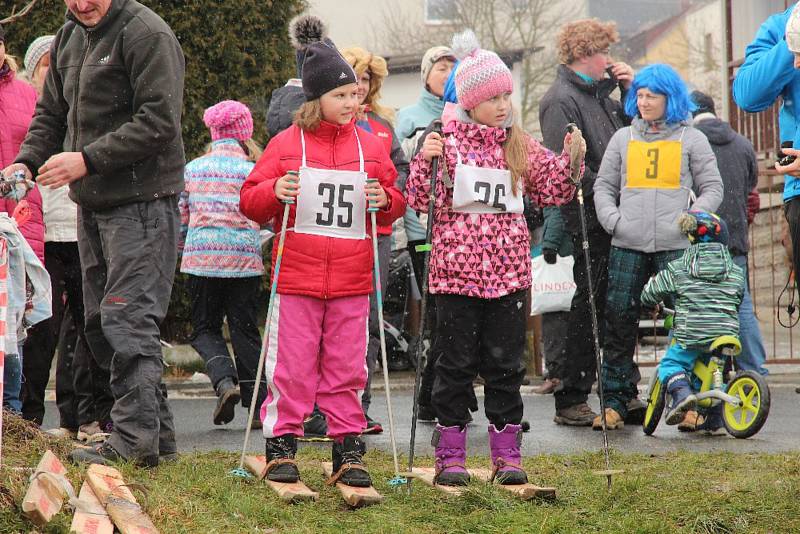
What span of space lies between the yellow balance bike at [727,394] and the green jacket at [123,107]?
3483 mm

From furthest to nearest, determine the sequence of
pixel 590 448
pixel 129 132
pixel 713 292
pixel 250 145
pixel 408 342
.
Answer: pixel 408 342 < pixel 250 145 < pixel 713 292 < pixel 590 448 < pixel 129 132

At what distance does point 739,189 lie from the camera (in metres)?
9.95

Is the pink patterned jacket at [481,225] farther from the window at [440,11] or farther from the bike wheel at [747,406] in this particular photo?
the window at [440,11]

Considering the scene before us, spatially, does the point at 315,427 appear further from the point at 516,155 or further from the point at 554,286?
the point at 554,286

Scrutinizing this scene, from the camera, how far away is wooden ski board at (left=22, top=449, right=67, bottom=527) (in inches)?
174

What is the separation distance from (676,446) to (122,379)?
3.37 meters

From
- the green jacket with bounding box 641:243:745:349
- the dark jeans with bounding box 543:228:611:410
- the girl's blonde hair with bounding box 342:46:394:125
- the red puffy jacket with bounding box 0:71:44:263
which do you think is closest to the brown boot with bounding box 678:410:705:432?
the green jacket with bounding box 641:243:745:349

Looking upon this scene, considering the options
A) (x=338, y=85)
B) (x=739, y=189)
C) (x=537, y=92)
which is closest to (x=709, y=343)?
(x=739, y=189)

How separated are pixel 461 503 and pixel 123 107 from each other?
2549 millimetres

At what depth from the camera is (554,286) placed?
10.5 meters

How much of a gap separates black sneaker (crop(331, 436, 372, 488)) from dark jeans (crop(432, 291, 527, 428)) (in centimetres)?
42

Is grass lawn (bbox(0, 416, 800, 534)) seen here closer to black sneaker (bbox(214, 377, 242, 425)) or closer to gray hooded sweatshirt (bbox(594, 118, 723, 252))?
black sneaker (bbox(214, 377, 242, 425))

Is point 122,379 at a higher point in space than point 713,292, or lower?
lower

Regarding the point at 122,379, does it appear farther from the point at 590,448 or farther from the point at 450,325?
the point at 590,448
